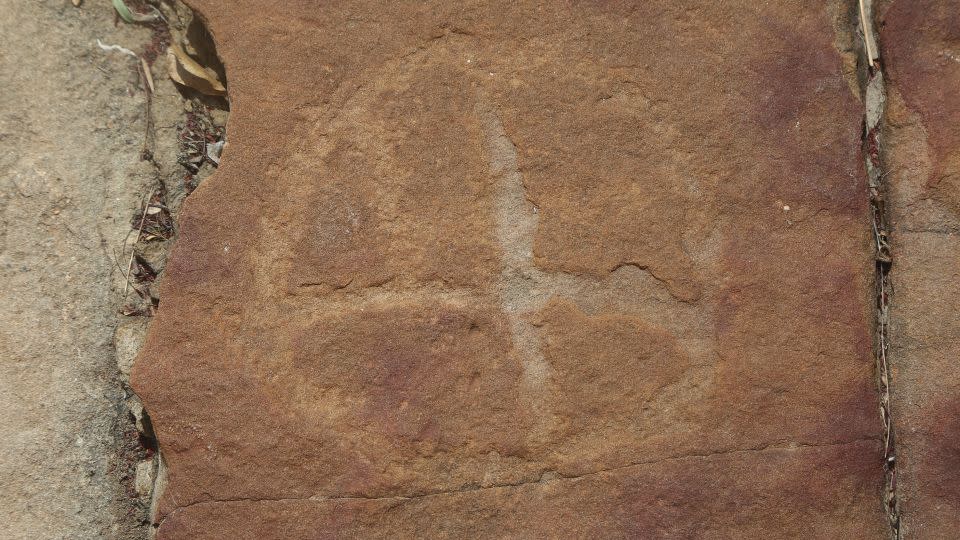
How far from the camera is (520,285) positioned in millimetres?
1747

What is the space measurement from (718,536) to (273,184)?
114 centimetres

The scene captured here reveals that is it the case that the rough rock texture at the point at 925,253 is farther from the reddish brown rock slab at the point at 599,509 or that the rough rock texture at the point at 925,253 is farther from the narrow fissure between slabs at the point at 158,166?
the narrow fissure between slabs at the point at 158,166

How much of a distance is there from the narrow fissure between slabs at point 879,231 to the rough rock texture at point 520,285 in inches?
2.5

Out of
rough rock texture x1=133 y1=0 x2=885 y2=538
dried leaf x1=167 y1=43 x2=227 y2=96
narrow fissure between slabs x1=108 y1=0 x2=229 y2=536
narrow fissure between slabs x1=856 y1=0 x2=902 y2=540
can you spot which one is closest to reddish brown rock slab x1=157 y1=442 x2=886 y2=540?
rough rock texture x1=133 y1=0 x2=885 y2=538

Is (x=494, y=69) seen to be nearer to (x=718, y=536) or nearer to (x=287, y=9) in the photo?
(x=287, y=9)

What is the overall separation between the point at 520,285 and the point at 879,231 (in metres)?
0.79

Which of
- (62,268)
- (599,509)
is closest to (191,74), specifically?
(62,268)

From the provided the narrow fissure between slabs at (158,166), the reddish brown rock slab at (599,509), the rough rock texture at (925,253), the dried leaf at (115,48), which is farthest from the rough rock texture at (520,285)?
the dried leaf at (115,48)

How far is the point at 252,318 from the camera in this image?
1.72m

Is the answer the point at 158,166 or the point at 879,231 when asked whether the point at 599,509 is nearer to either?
the point at 879,231

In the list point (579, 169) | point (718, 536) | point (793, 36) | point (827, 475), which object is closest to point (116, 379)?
point (579, 169)

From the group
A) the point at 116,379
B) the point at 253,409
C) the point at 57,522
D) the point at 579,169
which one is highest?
the point at 579,169

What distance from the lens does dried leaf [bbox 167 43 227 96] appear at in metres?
1.99

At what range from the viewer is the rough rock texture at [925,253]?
1789 mm
